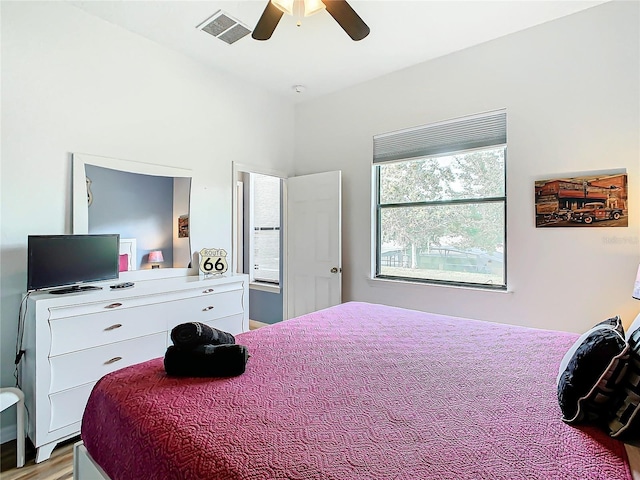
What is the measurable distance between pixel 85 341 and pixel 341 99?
131 inches

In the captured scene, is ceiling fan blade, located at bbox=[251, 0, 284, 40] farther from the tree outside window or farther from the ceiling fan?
the tree outside window

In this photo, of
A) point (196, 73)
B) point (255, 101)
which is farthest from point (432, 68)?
point (196, 73)

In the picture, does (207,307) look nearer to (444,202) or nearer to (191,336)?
(191,336)

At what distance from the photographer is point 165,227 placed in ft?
9.96

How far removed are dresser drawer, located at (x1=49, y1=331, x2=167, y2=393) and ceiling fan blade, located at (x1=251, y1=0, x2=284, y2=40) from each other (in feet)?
7.28

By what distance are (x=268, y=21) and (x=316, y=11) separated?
12.0 inches

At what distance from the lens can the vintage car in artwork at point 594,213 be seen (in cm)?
239

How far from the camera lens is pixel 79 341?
2.12 meters

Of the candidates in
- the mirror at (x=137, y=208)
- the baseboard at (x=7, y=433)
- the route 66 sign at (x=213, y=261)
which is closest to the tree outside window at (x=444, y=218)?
the route 66 sign at (x=213, y=261)

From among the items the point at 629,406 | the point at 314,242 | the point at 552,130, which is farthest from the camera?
the point at 314,242

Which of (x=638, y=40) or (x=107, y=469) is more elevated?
(x=638, y=40)

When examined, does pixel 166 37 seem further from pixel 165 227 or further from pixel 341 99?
pixel 341 99

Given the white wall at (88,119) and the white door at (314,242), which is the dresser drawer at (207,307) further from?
the white door at (314,242)

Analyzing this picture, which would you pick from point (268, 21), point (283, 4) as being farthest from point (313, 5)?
point (268, 21)
